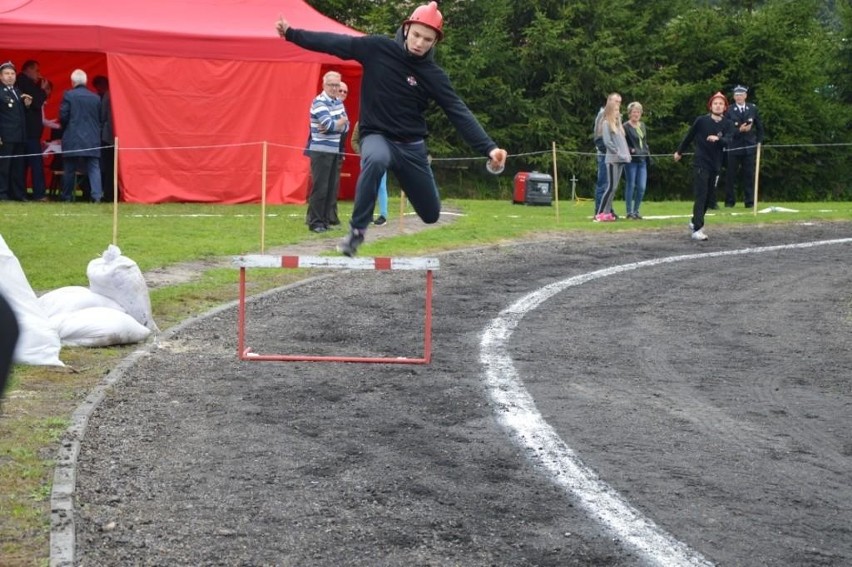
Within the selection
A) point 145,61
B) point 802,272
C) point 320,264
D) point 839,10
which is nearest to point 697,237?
point 802,272

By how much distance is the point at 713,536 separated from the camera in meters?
5.65

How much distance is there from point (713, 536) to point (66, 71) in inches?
883

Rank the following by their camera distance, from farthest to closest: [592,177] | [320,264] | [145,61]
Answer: [592,177], [145,61], [320,264]

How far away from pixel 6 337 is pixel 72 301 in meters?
7.65

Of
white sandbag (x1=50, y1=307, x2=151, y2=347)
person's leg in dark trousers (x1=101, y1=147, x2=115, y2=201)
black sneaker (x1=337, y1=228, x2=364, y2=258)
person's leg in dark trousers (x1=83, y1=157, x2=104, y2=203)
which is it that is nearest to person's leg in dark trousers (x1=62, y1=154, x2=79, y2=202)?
person's leg in dark trousers (x1=83, y1=157, x2=104, y2=203)

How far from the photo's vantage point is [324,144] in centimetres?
1902

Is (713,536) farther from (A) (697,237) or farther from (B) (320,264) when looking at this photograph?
(A) (697,237)

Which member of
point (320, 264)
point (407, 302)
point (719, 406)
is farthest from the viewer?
point (407, 302)

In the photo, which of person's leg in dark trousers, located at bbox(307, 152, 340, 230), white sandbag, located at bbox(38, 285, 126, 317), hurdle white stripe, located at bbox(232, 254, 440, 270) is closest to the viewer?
hurdle white stripe, located at bbox(232, 254, 440, 270)

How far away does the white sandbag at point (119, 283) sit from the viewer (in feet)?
34.6

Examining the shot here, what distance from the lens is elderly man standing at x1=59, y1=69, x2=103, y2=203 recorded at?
22500 mm

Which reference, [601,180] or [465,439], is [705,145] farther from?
[465,439]

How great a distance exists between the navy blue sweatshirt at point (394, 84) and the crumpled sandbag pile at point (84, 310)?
2.20 metres

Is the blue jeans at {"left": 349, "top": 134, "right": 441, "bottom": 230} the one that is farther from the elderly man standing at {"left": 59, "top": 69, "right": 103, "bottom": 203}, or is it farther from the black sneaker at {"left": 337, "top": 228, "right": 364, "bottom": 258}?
the elderly man standing at {"left": 59, "top": 69, "right": 103, "bottom": 203}
